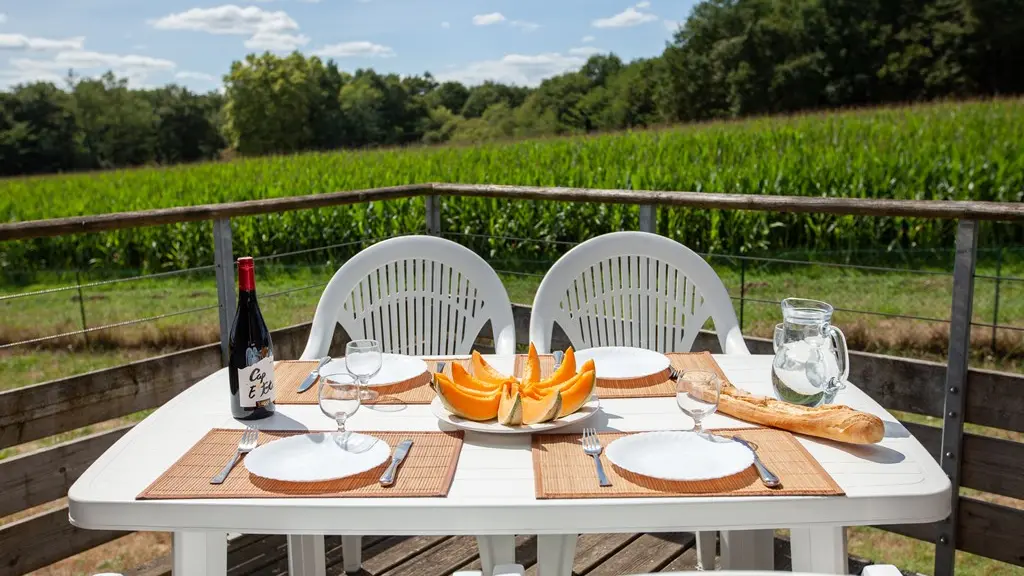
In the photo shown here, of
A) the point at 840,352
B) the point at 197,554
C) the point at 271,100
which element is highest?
the point at 271,100

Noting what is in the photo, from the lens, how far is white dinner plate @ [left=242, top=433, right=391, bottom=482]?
1.16 metres

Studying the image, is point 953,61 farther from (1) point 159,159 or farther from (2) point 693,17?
(1) point 159,159

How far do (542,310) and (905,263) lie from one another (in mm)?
5452

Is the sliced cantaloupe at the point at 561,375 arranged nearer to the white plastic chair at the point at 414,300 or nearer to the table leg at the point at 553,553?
the table leg at the point at 553,553

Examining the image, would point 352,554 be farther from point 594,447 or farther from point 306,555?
point 594,447

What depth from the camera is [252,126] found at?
45094 mm

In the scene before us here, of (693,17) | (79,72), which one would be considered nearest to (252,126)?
(79,72)

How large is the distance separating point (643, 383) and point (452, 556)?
95 cm

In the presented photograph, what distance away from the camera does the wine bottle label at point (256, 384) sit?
4.61 feet

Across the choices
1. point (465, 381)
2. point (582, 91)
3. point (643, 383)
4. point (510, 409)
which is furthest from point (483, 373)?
point (582, 91)

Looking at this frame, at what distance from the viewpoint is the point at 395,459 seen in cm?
121

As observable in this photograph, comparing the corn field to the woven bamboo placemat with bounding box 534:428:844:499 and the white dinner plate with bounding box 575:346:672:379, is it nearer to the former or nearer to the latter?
the white dinner plate with bounding box 575:346:672:379

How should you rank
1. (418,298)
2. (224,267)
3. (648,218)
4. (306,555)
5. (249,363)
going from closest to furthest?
(249,363), (306,555), (418,298), (224,267), (648,218)

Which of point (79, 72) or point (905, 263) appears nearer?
point (905, 263)
